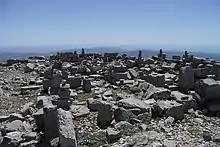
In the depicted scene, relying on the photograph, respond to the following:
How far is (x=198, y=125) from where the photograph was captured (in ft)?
36.3

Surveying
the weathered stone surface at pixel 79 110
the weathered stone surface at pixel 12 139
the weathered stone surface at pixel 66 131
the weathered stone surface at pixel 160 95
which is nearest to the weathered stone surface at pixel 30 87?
the weathered stone surface at pixel 79 110

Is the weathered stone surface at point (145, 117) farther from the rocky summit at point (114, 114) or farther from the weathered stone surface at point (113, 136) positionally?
the weathered stone surface at point (113, 136)

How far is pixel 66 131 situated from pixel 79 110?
438 cm

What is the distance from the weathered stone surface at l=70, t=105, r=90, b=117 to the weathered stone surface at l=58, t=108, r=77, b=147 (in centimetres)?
316

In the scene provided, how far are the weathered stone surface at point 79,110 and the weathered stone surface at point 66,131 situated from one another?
124 inches

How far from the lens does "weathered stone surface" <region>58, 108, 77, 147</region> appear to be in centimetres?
799

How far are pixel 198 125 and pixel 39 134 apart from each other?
569cm

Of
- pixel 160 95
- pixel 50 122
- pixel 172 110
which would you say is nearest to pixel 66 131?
pixel 50 122

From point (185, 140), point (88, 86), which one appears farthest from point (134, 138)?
point (88, 86)

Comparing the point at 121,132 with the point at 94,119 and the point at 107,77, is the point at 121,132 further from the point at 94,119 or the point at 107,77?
the point at 107,77

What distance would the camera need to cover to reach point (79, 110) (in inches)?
496

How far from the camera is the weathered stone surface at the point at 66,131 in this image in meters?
7.99

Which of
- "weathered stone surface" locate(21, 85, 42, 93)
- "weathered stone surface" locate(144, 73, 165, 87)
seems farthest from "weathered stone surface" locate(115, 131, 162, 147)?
"weathered stone surface" locate(21, 85, 42, 93)

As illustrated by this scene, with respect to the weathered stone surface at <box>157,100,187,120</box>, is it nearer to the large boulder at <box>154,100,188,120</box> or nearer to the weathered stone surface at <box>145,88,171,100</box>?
the large boulder at <box>154,100,188,120</box>
